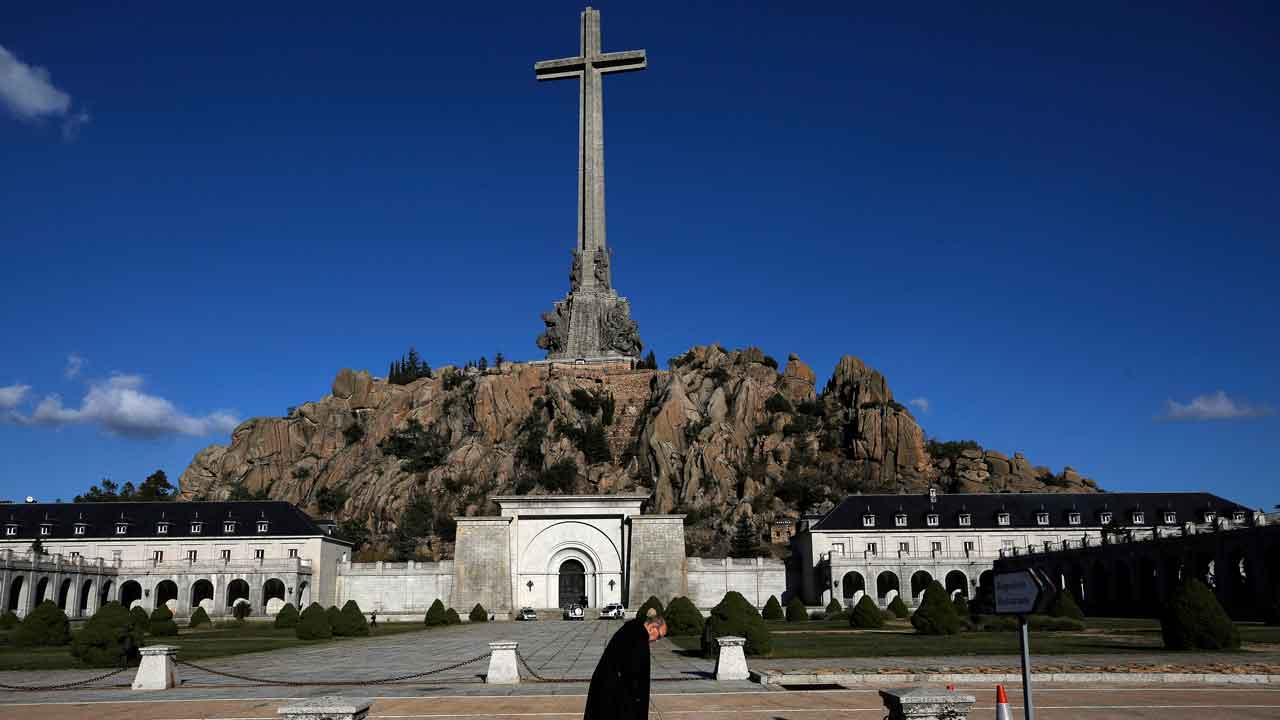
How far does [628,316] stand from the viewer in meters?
113

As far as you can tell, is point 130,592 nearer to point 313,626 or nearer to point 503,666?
point 313,626

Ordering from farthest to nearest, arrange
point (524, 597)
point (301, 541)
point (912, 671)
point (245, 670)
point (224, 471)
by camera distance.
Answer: point (224, 471) → point (301, 541) → point (524, 597) → point (245, 670) → point (912, 671)

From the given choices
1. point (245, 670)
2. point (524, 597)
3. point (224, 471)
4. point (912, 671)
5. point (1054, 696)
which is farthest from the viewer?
point (224, 471)

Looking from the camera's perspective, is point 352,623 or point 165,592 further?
point 165,592

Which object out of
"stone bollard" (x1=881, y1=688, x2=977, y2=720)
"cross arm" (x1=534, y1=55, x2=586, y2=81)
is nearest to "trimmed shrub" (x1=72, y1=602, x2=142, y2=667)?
"stone bollard" (x1=881, y1=688, x2=977, y2=720)

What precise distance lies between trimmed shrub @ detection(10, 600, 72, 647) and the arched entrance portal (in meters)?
34.2

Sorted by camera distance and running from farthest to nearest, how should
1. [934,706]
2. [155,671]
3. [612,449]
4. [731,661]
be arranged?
[612,449] → [731,661] → [155,671] → [934,706]

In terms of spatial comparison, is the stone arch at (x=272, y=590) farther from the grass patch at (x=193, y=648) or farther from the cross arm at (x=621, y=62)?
the cross arm at (x=621, y=62)

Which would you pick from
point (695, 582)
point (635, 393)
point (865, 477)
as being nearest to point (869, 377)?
point (865, 477)

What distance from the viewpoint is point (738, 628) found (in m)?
28.0

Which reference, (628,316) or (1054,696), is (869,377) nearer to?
(628,316)

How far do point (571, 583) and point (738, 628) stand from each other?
4091 cm

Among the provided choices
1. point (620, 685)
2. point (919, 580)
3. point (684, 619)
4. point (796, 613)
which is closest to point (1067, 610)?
point (796, 613)

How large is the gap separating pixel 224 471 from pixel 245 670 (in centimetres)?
8978
